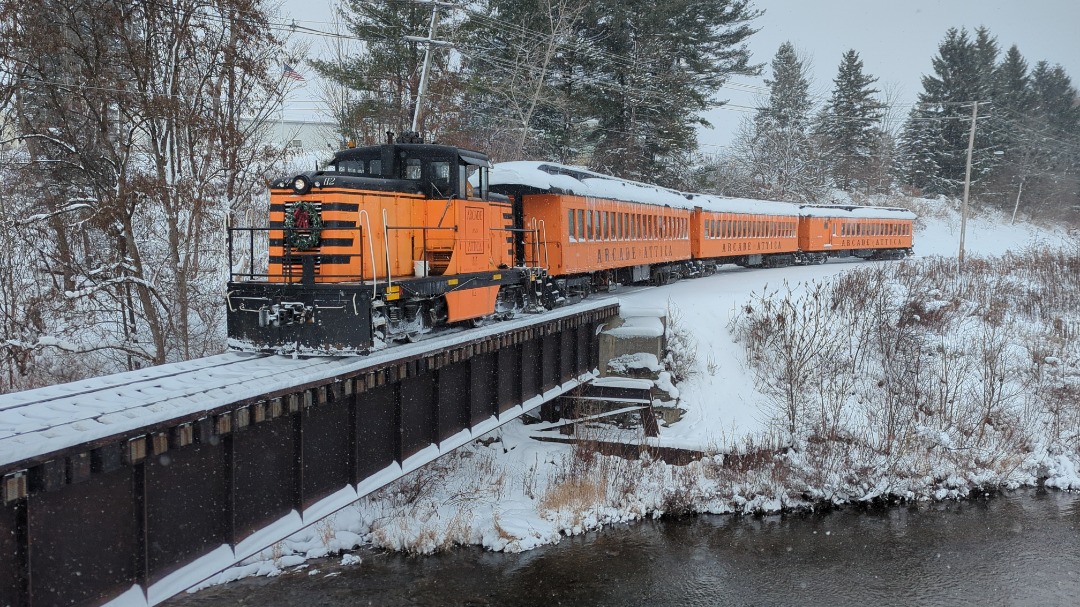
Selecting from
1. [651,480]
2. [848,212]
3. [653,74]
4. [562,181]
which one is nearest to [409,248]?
[562,181]

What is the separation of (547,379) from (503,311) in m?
1.66

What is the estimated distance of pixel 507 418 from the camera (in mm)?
11234

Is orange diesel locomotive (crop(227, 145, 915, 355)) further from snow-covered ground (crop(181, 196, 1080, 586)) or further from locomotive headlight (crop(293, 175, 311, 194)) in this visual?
snow-covered ground (crop(181, 196, 1080, 586))

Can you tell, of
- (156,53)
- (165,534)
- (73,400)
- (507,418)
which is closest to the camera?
(165,534)

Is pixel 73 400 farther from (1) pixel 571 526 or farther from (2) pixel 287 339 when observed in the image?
(1) pixel 571 526

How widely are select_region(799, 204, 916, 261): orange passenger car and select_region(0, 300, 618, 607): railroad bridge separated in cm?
2830

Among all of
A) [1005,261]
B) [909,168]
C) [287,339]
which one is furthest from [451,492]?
[909,168]

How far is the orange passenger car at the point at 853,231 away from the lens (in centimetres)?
3403

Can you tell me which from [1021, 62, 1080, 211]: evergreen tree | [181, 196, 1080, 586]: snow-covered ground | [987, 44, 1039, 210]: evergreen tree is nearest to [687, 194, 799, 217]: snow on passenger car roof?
[181, 196, 1080, 586]: snow-covered ground

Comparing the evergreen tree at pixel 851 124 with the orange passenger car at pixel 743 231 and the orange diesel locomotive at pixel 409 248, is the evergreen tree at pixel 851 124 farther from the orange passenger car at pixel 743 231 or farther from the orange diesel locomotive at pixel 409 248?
the orange diesel locomotive at pixel 409 248

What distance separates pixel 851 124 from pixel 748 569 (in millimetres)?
54506

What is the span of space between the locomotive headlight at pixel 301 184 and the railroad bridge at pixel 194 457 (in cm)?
225

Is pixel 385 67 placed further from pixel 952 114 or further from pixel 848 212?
pixel 952 114

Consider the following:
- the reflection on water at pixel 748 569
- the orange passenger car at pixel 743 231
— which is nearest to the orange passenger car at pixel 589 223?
the orange passenger car at pixel 743 231
